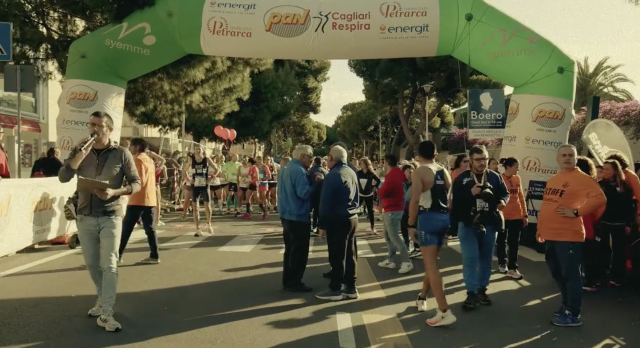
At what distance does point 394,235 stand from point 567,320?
3.41 meters

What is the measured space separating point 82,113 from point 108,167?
7005 mm

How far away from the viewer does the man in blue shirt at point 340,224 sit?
6930 millimetres

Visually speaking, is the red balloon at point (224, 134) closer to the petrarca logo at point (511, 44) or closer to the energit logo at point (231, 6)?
the energit logo at point (231, 6)

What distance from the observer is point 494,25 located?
11.8 meters

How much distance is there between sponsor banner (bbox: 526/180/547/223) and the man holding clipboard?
8172 mm

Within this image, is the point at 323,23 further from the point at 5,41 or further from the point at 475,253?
the point at 475,253

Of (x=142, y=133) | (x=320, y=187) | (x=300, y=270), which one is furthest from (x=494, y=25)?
(x=142, y=133)

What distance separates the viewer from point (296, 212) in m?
7.27

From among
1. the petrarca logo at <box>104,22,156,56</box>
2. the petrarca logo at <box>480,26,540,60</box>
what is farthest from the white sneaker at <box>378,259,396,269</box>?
the petrarca logo at <box>104,22,156,56</box>

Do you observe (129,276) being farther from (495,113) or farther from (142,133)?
(142,133)

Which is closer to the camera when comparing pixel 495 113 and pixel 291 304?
pixel 291 304

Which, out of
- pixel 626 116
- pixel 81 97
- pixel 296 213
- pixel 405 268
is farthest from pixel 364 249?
pixel 626 116

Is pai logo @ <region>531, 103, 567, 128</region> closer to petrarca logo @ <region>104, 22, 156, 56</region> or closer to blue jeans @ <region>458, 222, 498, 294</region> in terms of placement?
blue jeans @ <region>458, 222, 498, 294</region>

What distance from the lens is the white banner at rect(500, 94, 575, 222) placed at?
11.3 m
